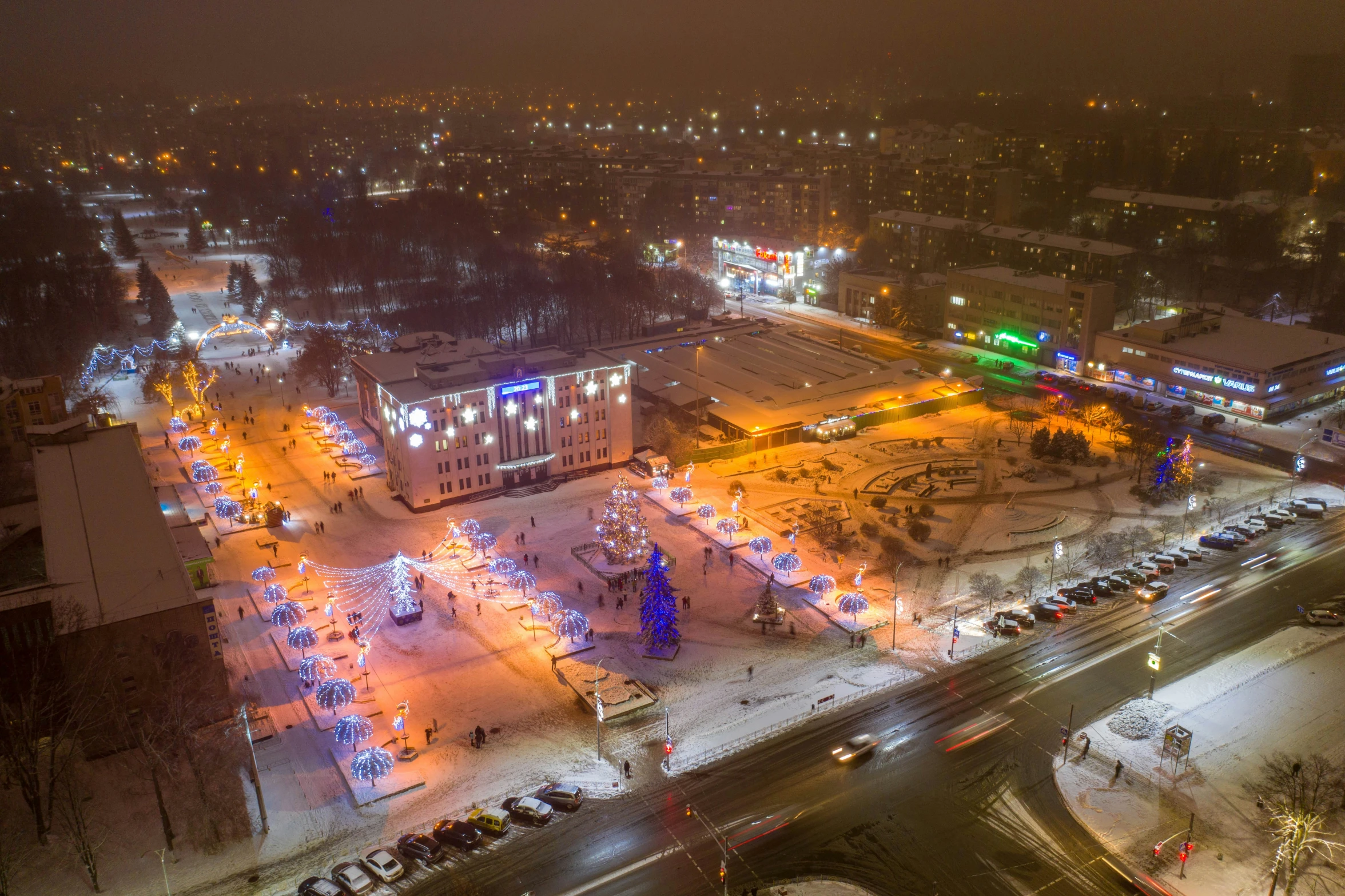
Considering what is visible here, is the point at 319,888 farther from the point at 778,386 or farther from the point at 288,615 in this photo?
the point at 778,386

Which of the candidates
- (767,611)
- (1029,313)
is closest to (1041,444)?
(1029,313)

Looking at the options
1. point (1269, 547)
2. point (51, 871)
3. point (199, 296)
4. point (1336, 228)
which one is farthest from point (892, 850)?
point (199, 296)

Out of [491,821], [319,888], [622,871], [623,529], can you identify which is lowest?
[622,871]

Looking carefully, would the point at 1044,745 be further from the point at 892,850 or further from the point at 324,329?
the point at 324,329

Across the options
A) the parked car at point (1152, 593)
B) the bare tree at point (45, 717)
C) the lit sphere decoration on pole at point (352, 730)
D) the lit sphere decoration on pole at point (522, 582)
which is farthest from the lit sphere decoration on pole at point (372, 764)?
the parked car at point (1152, 593)

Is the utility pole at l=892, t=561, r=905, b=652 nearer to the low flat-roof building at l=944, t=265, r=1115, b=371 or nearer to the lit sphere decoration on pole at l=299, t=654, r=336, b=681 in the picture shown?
the lit sphere decoration on pole at l=299, t=654, r=336, b=681
